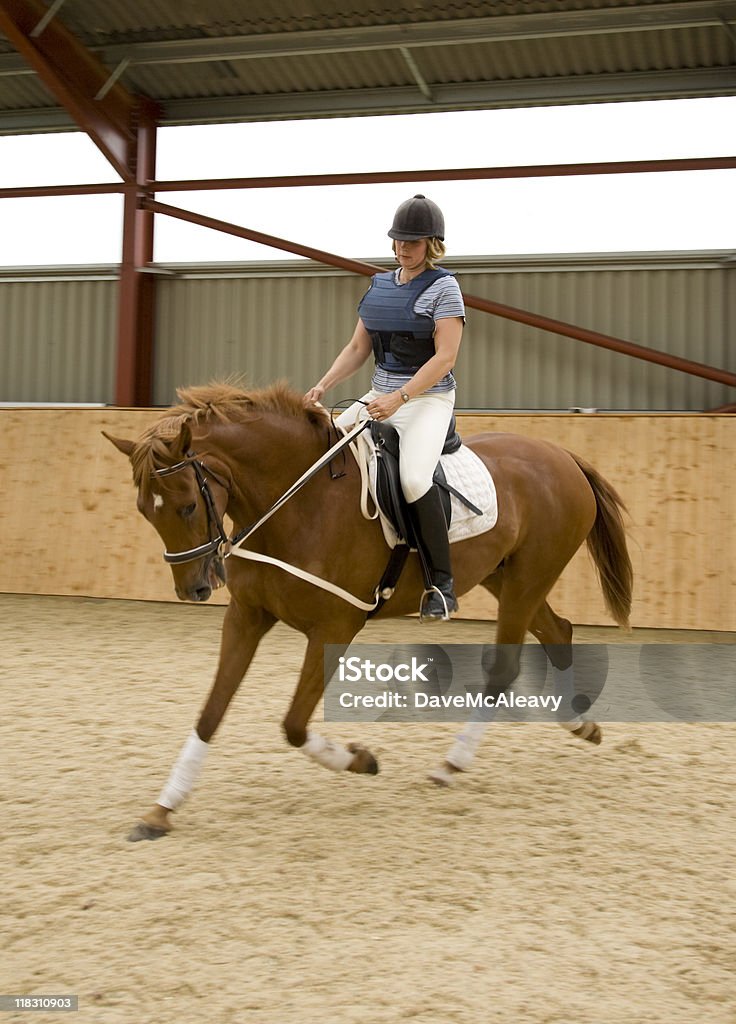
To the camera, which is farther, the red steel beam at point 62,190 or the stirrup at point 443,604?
the red steel beam at point 62,190

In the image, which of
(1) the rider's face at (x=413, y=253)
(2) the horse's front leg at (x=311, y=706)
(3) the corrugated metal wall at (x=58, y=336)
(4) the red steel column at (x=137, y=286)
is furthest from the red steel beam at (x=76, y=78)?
(2) the horse's front leg at (x=311, y=706)

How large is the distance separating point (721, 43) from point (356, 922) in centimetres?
935

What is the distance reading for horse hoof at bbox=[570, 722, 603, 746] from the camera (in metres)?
4.73

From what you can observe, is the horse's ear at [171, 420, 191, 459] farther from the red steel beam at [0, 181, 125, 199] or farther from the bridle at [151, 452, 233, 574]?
the red steel beam at [0, 181, 125, 199]

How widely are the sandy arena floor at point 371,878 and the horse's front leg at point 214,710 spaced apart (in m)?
0.11

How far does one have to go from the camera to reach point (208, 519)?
11.1 feet

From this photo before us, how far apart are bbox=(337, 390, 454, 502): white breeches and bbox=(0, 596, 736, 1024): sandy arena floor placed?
1.26 m

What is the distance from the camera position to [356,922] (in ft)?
9.23

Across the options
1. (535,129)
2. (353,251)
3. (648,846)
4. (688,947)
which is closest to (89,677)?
(648,846)

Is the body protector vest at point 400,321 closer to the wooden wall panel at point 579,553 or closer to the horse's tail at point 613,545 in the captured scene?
the horse's tail at point 613,545

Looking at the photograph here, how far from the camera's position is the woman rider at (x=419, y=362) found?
3.79 m

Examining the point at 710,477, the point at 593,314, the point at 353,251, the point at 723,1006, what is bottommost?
the point at 723,1006

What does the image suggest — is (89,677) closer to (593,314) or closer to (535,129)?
(593,314)

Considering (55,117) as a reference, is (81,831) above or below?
below
